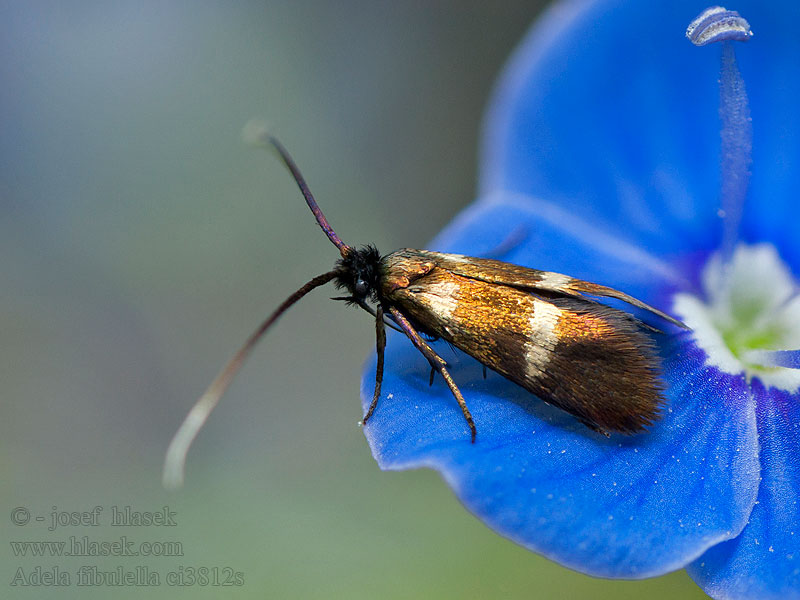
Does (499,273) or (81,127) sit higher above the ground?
(81,127)

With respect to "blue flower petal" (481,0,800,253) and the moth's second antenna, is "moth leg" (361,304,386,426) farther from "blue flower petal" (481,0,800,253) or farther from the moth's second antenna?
"blue flower petal" (481,0,800,253)

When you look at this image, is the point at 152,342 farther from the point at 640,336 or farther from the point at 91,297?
the point at 640,336

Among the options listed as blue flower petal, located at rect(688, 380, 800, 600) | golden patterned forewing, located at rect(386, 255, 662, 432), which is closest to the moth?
golden patterned forewing, located at rect(386, 255, 662, 432)

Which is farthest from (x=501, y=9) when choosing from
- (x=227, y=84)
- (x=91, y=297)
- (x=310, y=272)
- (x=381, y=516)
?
(x=381, y=516)

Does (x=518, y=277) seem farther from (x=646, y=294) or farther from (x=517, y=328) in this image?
(x=646, y=294)

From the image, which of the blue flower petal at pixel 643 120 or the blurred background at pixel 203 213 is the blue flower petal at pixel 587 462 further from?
the blurred background at pixel 203 213

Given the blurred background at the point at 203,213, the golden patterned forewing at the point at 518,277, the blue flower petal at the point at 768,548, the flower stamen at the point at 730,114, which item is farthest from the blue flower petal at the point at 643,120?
the blurred background at the point at 203,213

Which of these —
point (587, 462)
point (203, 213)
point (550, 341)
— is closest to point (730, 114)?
point (550, 341)
